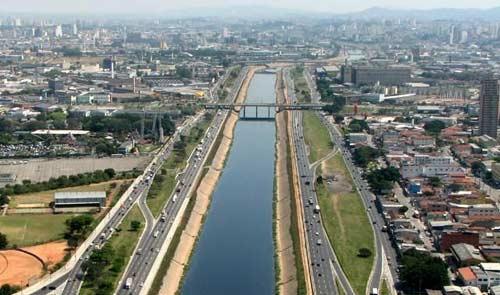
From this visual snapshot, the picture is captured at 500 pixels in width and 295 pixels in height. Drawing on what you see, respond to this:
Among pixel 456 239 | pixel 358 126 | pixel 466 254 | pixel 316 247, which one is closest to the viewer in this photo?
pixel 466 254

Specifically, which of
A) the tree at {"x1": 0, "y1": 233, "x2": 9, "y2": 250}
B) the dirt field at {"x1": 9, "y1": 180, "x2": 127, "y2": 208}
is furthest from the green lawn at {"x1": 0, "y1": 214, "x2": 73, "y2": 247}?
the dirt field at {"x1": 9, "y1": 180, "x2": 127, "y2": 208}

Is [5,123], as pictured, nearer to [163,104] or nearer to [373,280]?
[163,104]

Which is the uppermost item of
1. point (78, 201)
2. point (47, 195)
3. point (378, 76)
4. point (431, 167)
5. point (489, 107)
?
point (489, 107)

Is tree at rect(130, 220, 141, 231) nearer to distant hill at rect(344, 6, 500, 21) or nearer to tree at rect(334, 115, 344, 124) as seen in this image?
tree at rect(334, 115, 344, 124)

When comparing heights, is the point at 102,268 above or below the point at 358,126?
below

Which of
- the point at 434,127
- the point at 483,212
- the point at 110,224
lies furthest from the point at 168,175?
the point at 434,127

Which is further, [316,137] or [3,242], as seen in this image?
[316,137]

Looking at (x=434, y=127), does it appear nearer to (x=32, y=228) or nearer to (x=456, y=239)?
(x=456, y=239)
